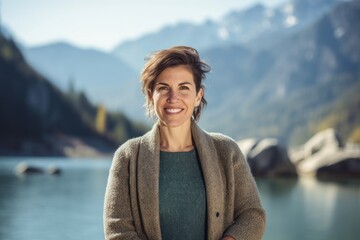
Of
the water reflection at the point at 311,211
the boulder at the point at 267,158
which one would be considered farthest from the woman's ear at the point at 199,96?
the boulder at the point at 267,158

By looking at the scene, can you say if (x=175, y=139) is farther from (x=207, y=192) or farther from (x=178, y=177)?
(x=207, y=192)

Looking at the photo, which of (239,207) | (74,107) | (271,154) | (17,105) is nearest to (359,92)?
(74,107)

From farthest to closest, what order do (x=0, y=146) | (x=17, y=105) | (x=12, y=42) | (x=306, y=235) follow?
(x=12, y=42) < (x=17, y=105) < (x=0, y=146) < (x=306, y=235)

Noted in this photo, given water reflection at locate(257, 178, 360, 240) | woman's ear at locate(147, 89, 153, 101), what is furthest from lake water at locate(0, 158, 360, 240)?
woman's ear at locate(147, 89, 153, 101)

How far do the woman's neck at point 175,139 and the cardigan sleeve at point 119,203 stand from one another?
0.57ft

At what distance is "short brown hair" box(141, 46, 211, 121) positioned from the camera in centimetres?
259

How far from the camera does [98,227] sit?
472 inches

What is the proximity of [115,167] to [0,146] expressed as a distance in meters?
73.4

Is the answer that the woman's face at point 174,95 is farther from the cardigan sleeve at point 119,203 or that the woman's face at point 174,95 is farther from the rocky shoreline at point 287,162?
the rocky shoreline at point 287,162

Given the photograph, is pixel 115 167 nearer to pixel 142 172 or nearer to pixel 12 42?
pixel 142 172

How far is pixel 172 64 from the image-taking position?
260 centimetres

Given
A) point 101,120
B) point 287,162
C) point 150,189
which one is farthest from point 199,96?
point 101,120

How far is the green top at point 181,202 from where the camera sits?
2.54m

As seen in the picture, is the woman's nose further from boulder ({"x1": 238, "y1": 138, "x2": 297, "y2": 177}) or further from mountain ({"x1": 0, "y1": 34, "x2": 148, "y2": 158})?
mountain ({"x1": 0, "y1": 34, "x2": 148, "y2": 158})
